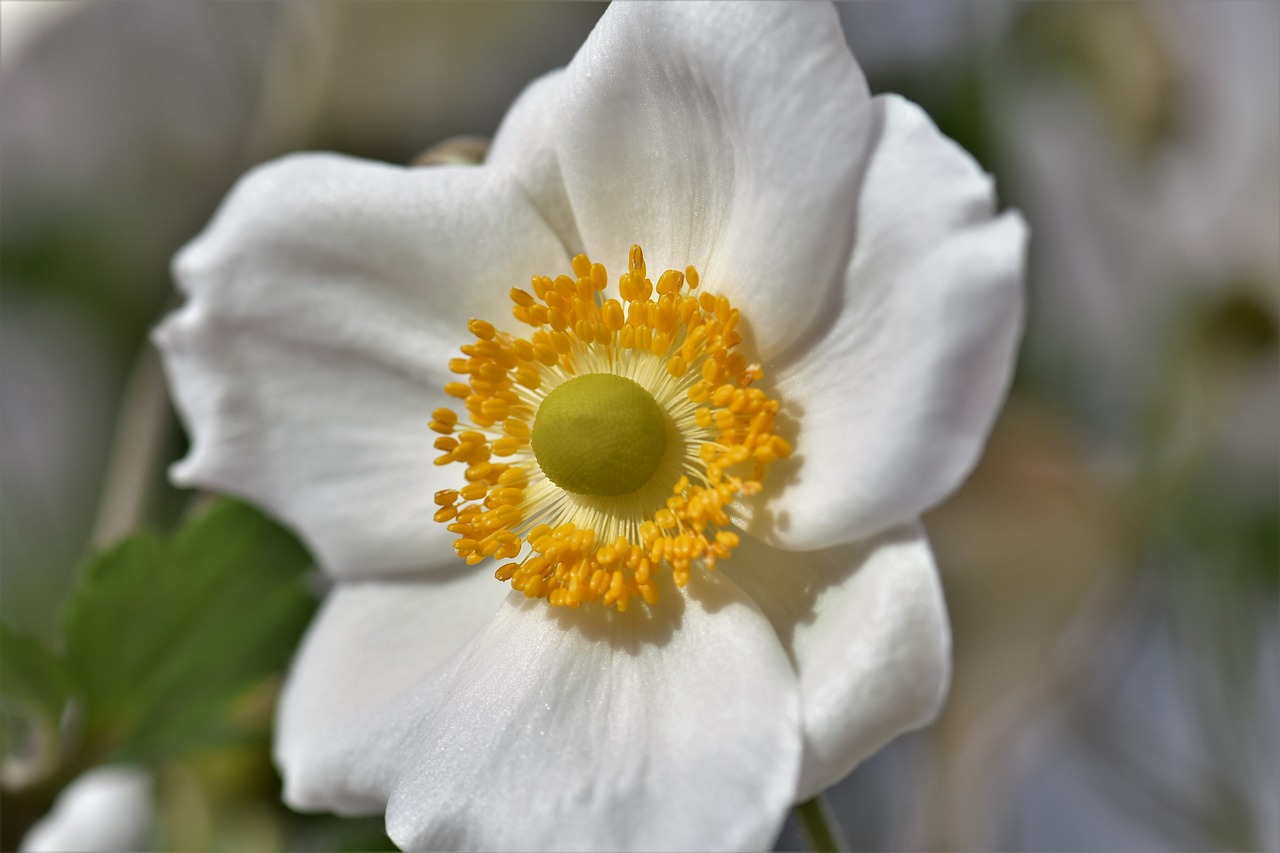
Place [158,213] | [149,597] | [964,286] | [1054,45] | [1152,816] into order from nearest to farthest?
1. [964,286]
2. [149,597]
3. [1152,816]
4. [1054,45]
5. [158,213]

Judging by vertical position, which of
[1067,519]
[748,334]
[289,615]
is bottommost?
[1067,519]

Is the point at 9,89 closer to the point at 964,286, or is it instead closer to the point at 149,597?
the point at 149,597

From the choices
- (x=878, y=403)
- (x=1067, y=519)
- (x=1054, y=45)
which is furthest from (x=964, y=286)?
(x=1054, y=45)

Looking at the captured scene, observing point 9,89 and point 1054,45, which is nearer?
point 1054,45

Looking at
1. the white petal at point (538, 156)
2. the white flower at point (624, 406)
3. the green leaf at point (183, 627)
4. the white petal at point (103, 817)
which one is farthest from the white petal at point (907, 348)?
the white petal at point (103, 817)

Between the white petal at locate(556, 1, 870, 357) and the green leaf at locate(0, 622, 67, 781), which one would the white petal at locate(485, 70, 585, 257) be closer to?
the white petal at locate(556, 1, 870, 357)

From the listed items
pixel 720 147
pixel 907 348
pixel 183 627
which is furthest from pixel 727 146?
pixel 183 627

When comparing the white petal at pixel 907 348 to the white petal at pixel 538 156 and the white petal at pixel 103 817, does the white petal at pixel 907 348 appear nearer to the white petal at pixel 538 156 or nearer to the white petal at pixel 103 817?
the white petal at pixel 538 156
